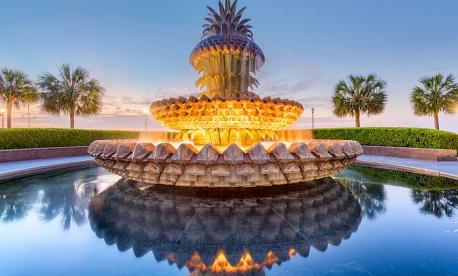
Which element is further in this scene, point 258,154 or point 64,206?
point 64,206

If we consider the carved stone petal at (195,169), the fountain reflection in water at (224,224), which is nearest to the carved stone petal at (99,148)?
the fountain reflection in water at (224,224)

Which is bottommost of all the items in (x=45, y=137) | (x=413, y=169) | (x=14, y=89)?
(x=413, y=169)

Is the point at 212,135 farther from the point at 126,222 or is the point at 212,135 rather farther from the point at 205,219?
the point at 126,222

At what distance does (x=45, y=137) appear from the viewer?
12.9m

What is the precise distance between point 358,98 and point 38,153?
100ft

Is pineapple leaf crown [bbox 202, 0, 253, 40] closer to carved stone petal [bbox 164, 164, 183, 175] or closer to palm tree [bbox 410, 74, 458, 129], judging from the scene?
carved stone petal [bbox 164, 164, 183, 175]

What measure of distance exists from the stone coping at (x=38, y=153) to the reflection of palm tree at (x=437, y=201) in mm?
15856

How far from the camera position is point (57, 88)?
23.9 meters

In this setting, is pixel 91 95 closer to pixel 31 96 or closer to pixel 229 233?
pixel 31 96

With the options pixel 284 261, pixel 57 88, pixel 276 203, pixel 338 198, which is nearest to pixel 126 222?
pixel 284 261

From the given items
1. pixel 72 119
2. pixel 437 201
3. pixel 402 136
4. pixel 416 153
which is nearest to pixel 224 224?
pixel 437 201

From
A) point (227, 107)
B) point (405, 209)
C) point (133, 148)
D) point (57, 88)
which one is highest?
point (57, 88)

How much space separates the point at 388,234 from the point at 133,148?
3067 mm

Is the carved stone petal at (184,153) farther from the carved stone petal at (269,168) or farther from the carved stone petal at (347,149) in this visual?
the carved stone petal at (347,149)
